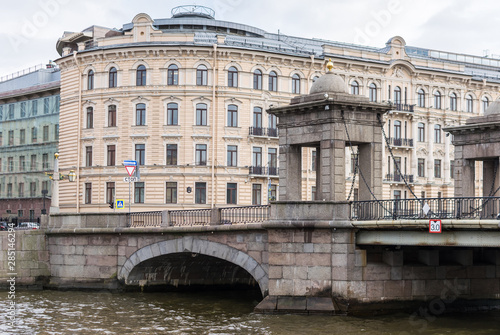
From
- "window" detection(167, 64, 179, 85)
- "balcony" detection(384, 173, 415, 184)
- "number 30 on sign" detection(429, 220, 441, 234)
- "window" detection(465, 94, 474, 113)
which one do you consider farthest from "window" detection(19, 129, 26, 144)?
"number 30 on sign" detection(429, 220, 441, 234)

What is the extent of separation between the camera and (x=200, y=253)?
93.7 ft

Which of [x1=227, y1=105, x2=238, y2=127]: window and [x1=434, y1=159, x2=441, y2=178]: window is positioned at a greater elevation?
[x1=227, y1=105, x2=238, y2=127]: window

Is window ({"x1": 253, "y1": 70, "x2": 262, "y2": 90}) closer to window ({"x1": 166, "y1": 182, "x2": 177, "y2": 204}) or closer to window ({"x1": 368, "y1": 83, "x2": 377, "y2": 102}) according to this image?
window ({"x1": 166, "y1": 182, "x2": 177, "y2": 204})

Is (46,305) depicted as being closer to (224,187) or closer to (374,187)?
(374,187)

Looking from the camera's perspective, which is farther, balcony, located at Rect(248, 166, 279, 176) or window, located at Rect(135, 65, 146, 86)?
balcony, located at Rect(248, 166, 279, 176)

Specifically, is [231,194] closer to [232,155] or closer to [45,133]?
[232,155]

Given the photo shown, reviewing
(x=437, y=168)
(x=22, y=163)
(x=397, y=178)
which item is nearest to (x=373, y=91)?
(x=397, y=178)

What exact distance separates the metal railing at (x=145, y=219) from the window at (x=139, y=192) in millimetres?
17194

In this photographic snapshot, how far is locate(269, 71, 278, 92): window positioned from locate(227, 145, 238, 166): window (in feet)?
14.6

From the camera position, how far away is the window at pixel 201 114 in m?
48.9

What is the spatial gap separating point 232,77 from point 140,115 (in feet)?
20.1

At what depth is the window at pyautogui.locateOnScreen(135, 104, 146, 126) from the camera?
49.1 meters

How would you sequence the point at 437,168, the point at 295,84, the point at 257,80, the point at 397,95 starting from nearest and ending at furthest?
the point at 257,80
the point at 295,84
the point at 397,95
the point at 437,168

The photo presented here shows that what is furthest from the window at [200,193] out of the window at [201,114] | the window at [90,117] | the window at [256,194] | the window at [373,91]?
the window at [373,91]
